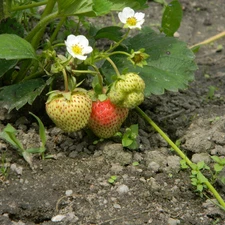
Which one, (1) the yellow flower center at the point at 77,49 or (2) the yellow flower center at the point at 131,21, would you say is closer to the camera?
(1) the yellow flower center at the point at 77,49

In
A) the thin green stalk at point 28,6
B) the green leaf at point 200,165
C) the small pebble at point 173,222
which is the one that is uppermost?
the thin green stalk at point 28,6

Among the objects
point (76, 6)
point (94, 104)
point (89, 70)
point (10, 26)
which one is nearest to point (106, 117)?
point (94, 104)

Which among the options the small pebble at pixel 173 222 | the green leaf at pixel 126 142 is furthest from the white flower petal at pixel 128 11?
the small pebble at pixel 173 222

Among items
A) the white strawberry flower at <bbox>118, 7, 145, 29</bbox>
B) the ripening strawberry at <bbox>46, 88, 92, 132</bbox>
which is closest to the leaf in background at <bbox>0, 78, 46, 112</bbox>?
the ripening strawberry at <bbox>46, 88, 92, 132</bbox>

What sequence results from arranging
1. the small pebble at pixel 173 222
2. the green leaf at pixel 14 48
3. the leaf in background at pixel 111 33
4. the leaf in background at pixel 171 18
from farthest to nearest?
the leaf in background at pixel 171 18 → the leaf in background at pixel 111 33 → the green leaf at pixel 14 48 → the small pebble at pixel 173 222

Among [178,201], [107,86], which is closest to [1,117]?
[107,86]

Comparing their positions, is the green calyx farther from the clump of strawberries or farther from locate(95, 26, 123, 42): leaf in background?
locate(95, 26, 123, 42): leaf in background

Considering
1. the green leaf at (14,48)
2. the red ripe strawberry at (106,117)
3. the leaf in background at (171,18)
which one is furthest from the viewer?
the leaf in background at (171,18)

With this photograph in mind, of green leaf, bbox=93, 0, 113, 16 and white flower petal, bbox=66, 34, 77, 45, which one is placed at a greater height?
green leaf, bbox=93, 0, 113, 16

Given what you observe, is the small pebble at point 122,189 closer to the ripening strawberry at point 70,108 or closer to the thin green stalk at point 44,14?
the ripening strawberry at point 70,108
